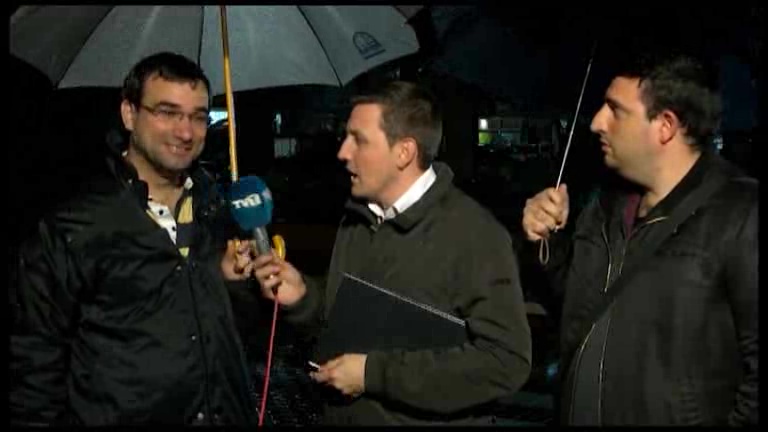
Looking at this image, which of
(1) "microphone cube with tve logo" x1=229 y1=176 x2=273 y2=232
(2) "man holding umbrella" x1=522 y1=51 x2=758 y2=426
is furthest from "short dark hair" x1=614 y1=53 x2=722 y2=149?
(1) "microphone cube with tve logo" x1=229 y1=176 x2=273 y2=232

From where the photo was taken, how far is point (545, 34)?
143 inches

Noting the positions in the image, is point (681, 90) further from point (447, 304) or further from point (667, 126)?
point (447, 304)

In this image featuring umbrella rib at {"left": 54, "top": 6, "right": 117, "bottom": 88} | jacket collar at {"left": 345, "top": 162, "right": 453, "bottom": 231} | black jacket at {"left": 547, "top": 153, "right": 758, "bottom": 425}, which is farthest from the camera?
umbrella rib at {"left": 54, "top": 6, "right": 117, "bottom": 88}

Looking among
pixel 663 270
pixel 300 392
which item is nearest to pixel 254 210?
pixel 663 270

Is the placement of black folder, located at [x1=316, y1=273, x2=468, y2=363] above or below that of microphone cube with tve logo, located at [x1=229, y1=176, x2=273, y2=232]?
below

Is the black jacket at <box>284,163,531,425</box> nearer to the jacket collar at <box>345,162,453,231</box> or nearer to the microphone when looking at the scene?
the jacket collar at <box>345,162,453,231</box>

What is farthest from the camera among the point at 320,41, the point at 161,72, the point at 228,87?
the point at 320,41

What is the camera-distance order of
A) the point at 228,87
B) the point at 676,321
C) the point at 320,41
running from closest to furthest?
1. the point at 676,321
2. the point at 228,87
3. the point at 320,41

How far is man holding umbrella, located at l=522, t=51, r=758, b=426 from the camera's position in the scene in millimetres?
3055

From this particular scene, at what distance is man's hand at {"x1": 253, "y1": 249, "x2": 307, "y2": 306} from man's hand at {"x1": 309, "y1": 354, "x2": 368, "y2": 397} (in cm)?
32

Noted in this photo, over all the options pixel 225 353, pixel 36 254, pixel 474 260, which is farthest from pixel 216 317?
pixel 474 260

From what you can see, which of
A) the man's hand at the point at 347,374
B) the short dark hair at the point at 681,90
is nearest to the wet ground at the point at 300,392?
the man's hand at the point at 347,374

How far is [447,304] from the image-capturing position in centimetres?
327

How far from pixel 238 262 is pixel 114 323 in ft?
1.73
